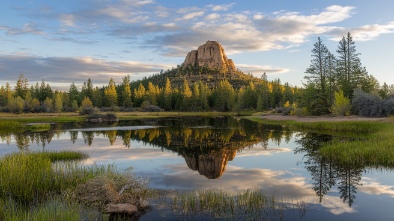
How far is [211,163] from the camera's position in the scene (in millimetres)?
22047

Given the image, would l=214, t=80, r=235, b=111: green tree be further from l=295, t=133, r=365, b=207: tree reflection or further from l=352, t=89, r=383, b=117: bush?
l=295, t=133, r=365, b=207: tree reflection

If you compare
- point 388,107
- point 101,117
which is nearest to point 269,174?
point 388,107

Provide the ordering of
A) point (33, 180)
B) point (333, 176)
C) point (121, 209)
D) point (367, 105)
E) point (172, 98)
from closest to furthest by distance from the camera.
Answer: point (121, 209) < point (33, 180) < point (333, 176) < point (367, 105) < point (172, 98)

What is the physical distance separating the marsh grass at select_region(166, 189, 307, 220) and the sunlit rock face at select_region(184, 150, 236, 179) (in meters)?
5.14

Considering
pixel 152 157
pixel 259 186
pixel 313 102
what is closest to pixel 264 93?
pixel 313 102

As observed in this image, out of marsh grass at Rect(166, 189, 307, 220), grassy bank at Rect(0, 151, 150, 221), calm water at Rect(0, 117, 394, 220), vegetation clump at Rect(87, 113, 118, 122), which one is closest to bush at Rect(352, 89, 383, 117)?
calm water at Rect(0, 117, 394, 220)

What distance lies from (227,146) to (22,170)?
19.3m

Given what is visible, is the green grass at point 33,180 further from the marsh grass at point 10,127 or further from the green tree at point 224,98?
the green tree at point 224,98

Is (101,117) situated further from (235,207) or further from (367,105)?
(235,207)

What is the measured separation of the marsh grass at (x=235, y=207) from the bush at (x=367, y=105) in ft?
141

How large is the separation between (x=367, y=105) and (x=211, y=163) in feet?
130

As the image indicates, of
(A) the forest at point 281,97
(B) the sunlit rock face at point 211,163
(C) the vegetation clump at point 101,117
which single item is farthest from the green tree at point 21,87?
(B) the sunlit rock face at point 211,163

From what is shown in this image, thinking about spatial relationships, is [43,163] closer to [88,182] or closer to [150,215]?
[88,182]

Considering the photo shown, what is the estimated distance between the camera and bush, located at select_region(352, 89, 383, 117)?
49.2m
